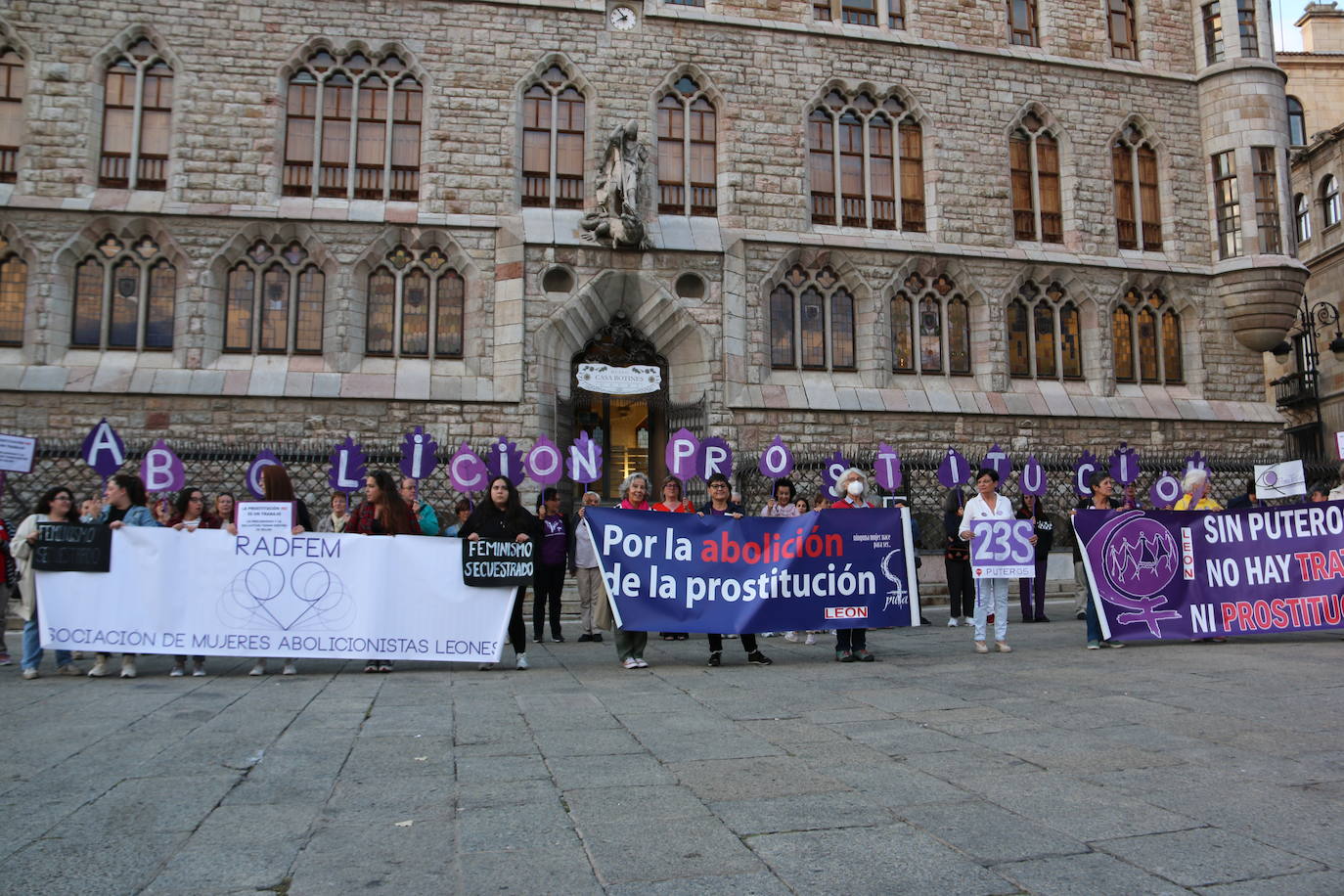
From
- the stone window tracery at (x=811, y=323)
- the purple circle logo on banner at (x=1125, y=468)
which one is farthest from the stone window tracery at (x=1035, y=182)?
the purple circle logo on banner at (x=1125, y=468)

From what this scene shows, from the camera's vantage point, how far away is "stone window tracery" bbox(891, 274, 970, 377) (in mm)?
19469

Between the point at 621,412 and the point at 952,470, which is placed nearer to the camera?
the point at 952,470

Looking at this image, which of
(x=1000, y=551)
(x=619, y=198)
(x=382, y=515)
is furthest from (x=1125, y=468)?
(x=382, y=515)

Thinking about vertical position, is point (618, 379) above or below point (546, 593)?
above

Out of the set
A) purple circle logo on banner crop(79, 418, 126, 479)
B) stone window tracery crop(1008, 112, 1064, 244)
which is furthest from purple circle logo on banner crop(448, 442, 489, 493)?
stone window tracery crop(1008, 112, 1064, 244)

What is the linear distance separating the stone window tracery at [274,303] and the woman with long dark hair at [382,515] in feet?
31.9

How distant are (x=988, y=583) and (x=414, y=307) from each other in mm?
12203

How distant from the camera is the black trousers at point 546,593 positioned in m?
11.0

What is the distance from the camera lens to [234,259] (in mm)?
17266

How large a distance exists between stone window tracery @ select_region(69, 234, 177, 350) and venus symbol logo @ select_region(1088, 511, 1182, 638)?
1536cm

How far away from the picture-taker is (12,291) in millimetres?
16703

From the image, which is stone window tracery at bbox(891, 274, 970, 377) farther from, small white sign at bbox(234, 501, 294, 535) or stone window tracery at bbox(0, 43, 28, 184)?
stone window tracery at bbox(0, 43, 28, 184)

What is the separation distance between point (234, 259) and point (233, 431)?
3232mm

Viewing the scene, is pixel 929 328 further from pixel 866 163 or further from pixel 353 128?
pixel 353 128
